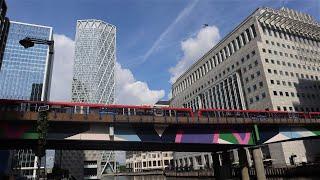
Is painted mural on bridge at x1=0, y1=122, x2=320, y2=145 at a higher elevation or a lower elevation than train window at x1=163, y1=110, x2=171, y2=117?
lower

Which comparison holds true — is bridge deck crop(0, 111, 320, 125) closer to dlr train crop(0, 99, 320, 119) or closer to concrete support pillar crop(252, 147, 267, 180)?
dlr train crop(0, 99, 320, 119)

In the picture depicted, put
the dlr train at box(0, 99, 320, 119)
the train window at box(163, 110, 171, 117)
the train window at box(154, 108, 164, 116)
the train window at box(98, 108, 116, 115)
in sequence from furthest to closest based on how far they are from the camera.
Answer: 1. the train window at box(163, 110, 171, 117)
2. the train window at box(154, 108, 164, 116)
3. the train window at box(98, 108, 116, 115)
4. the dlr train at box(0, 99, 320, 119)

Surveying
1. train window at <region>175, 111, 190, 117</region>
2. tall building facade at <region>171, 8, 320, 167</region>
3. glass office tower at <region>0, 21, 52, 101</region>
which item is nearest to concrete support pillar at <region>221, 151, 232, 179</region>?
train window at <region>175, 111, 190, 117</region>

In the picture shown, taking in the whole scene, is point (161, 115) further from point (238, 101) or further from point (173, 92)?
point (173, 92)

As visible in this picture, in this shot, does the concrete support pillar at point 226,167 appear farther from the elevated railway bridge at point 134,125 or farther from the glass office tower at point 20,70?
the glass office tower at point 20,70

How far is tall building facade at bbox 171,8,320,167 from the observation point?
97438 mm

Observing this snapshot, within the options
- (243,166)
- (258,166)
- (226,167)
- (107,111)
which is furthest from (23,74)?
(258,166)

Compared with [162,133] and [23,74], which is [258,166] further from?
[23,74]

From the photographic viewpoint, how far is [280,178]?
61625 millimetres

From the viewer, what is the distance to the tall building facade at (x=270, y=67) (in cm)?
9744

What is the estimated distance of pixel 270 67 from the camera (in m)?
101

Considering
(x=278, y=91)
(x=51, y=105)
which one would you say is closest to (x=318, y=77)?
(x=278, y=91)

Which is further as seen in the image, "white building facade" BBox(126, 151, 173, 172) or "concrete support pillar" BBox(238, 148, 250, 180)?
"white building facade" BBox(126, 151, 173, 172)

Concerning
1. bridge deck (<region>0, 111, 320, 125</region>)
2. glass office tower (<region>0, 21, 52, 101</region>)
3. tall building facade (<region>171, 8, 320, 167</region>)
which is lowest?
bridge deck (<region>0, 111, 320, 125</region>)
